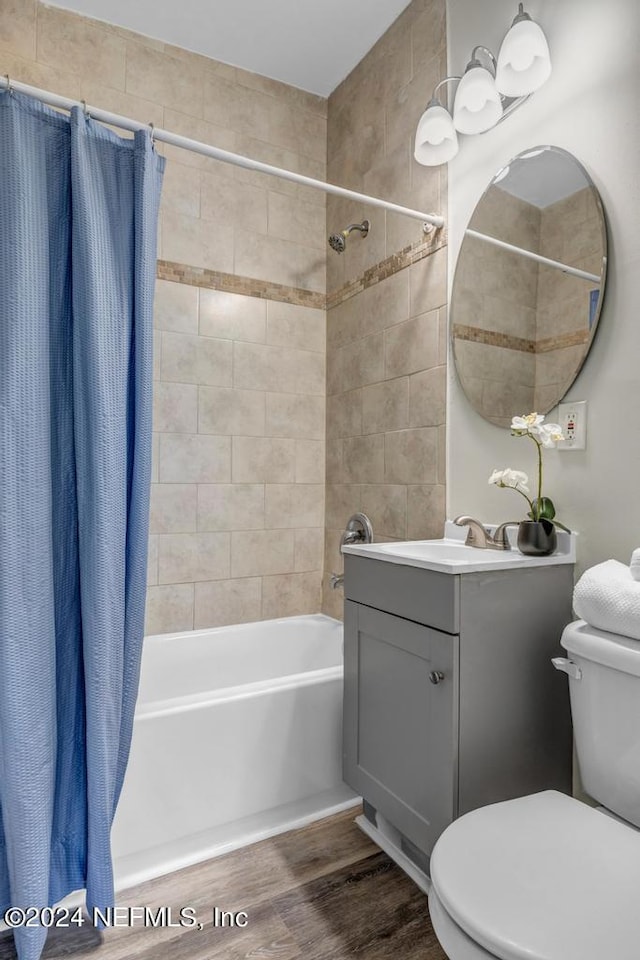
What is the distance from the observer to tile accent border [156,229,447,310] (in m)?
2.22

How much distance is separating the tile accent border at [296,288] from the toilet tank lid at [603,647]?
4.67 ft

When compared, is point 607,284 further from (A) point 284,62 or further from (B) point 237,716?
(A) point 284,62

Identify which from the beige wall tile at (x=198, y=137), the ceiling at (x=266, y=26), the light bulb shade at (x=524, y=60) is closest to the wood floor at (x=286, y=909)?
the light bulb shade at (x=524, y=60)

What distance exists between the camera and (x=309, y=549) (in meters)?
2.78

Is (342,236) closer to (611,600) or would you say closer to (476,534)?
(476,534)

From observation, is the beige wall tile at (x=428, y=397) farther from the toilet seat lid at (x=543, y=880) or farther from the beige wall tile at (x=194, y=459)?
the toilet seat lid at (x=543, y=880)

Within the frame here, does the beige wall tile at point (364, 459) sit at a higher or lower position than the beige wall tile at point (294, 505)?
higher

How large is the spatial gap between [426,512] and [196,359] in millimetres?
1170

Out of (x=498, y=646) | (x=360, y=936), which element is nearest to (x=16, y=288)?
(x=498, y=646)

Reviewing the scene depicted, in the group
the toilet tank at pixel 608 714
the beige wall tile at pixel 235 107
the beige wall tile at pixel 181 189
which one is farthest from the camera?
the beige wall tile at pixel 235 107

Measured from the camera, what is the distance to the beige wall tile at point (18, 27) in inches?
83.9

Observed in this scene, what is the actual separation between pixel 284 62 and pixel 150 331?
72.8 inches

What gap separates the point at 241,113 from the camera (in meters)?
2.58

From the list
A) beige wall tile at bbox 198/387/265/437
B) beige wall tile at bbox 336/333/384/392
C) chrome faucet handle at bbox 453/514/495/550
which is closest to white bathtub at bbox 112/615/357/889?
chrome faucet handle at bbox 453/514/495/550
